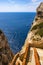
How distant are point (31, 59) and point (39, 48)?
11.3ft

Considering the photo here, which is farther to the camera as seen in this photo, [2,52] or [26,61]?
[2,52]

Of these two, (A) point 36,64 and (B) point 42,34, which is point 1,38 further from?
(A) point 36,64

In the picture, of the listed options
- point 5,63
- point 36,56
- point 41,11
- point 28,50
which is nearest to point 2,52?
point 5,63

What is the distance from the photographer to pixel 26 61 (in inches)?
866

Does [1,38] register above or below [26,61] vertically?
below

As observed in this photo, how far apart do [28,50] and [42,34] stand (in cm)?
683

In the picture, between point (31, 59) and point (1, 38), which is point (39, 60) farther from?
point (1, 38)

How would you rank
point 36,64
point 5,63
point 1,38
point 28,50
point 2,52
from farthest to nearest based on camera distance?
point 1,38, point 2,52, point 5,63, point 28,50, point 36,64

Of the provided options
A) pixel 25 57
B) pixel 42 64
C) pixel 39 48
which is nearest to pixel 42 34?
pixel 39 48

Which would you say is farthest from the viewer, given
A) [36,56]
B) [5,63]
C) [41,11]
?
[41,11]

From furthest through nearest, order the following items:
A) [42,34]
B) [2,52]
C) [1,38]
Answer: [1,38] < [2,52] < [42,34]

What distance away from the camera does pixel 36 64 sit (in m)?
19.3

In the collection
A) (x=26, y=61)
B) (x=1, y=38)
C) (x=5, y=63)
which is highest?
(x=26, y=61)

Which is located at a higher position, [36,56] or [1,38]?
[36,56]
